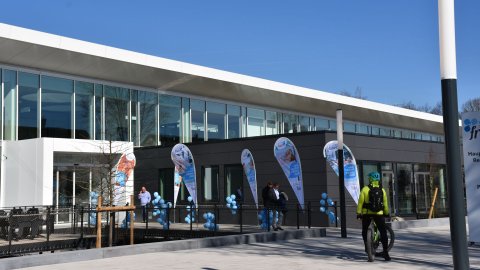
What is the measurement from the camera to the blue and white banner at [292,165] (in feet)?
71.1

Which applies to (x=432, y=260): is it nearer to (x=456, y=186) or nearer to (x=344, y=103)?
(x=456, y=186)

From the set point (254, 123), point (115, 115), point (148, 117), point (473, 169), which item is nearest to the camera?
point (473, 169)

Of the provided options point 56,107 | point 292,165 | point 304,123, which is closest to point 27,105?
point 56,107

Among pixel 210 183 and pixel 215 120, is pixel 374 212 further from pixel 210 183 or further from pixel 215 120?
pixel 215 120

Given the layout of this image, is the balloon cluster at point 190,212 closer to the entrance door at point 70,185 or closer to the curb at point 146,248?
the curb at point 146,248

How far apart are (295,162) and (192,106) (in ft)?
47.8

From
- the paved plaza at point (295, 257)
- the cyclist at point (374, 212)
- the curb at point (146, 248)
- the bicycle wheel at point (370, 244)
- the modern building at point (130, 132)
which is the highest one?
the modern building at point (130, 132)

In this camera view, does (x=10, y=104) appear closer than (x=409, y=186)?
Yes

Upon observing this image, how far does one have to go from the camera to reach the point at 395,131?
52.6 metres

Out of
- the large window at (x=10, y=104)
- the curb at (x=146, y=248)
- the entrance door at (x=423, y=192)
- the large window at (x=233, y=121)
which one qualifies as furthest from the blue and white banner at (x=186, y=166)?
the large window at (x=233, y=121)

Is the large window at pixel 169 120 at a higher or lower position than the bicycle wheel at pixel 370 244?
higher

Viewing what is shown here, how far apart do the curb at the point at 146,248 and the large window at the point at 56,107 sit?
596 inches

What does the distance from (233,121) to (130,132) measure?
317 inches

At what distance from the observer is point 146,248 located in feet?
45.8
